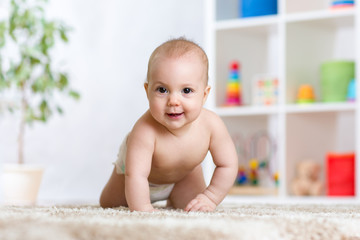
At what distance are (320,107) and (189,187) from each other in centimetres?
138

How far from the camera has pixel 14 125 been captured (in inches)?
150

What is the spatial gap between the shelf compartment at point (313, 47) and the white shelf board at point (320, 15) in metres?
0.03

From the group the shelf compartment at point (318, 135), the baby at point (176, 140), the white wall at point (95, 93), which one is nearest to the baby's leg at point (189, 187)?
the baby at point (176, 140)

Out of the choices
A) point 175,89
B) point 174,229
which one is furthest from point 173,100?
point 174,229

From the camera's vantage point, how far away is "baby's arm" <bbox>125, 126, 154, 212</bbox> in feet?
3.90

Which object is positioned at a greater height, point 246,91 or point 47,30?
point 47,30

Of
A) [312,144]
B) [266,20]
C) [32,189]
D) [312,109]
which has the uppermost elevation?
[266,20]

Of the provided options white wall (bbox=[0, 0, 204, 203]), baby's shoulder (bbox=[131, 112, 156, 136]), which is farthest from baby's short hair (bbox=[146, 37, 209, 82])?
white wall (bbox=[0, 0, 204, 203])

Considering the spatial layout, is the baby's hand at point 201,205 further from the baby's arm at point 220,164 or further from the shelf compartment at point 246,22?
the shelf compartment at point 246,22

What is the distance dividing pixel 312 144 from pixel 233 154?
5.30 ft

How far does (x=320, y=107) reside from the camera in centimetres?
268

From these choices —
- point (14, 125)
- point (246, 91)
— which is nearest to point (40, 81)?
point (14, 125)

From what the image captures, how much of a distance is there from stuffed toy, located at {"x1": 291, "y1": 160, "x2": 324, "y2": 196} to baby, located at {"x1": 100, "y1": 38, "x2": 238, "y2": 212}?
1334 mm

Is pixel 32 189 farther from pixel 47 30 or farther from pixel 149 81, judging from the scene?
pixel 149 81
